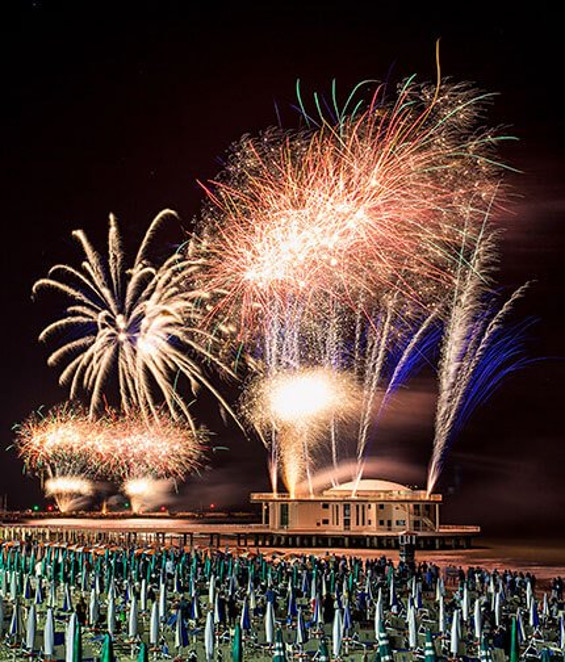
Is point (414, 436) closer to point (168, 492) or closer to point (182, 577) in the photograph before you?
point (168, 492)

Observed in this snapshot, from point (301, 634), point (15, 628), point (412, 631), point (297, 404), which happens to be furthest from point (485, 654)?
point (297, 404)

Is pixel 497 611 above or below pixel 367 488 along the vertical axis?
below

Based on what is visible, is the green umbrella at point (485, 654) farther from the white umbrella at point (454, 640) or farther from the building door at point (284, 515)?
the building door at point (284, 515)

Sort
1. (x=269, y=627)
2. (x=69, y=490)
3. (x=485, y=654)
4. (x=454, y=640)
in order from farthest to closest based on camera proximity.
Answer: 1. (x=69, y=490)
2. (x=269, y=627)
3. (x=454, y=640)
4. (x=485, y=654)

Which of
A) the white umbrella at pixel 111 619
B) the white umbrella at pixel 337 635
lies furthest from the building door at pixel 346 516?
the white umbrella at pixel 337 635

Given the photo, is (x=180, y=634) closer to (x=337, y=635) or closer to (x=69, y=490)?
(x=337, y=635)

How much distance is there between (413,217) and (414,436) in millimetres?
81766

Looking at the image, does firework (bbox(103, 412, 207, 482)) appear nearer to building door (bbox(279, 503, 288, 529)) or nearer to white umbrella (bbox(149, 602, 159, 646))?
building door (bbox(279, 503, 288, 529))

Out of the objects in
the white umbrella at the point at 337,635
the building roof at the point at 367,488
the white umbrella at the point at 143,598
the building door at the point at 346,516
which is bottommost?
the white umbrella at the point at 337,635

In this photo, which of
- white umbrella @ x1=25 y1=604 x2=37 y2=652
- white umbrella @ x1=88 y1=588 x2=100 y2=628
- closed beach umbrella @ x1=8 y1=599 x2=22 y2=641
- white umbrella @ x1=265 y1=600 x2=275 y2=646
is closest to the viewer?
white umbrella @ x1=25 y1=604 x2=37 y2=652

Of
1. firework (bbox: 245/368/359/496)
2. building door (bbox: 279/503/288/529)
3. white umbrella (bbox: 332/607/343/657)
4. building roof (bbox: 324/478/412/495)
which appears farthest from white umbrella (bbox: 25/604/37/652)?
building door (bbox: 279/503/288/529)

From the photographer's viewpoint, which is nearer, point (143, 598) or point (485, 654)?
point (485, 654)

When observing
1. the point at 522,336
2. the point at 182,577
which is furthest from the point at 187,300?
the point at 522,336

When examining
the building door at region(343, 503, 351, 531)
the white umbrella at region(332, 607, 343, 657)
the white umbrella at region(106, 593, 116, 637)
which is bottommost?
the white umbrella at region(332, 607, 343, 657)
